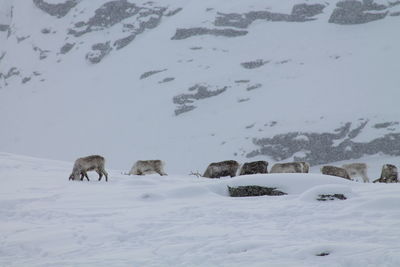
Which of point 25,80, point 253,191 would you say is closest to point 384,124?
point 253,191

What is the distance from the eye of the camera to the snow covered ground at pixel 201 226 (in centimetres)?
661

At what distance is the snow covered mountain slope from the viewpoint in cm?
5222

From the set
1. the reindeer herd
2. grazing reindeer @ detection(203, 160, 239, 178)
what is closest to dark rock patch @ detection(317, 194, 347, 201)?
the reindeer herd

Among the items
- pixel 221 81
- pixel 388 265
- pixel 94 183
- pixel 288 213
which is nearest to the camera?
pixel 388 265

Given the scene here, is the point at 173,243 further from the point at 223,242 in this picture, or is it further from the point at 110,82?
the point at 110,82

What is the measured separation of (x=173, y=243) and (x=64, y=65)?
3194 inches

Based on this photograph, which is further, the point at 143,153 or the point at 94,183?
the point at 143,153

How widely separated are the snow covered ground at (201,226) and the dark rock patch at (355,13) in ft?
216

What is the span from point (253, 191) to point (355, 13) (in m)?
68.4

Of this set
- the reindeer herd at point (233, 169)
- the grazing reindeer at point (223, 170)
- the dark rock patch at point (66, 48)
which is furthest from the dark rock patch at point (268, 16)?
the grazing reindeer at point (223, 170)

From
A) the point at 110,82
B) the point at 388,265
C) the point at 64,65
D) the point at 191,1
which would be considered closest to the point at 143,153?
the point at 110,82

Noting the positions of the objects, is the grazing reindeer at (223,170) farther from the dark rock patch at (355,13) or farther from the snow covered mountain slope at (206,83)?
the dark rock patch at (355,13)

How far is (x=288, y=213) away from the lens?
952cm

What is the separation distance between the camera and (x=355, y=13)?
244 ft
